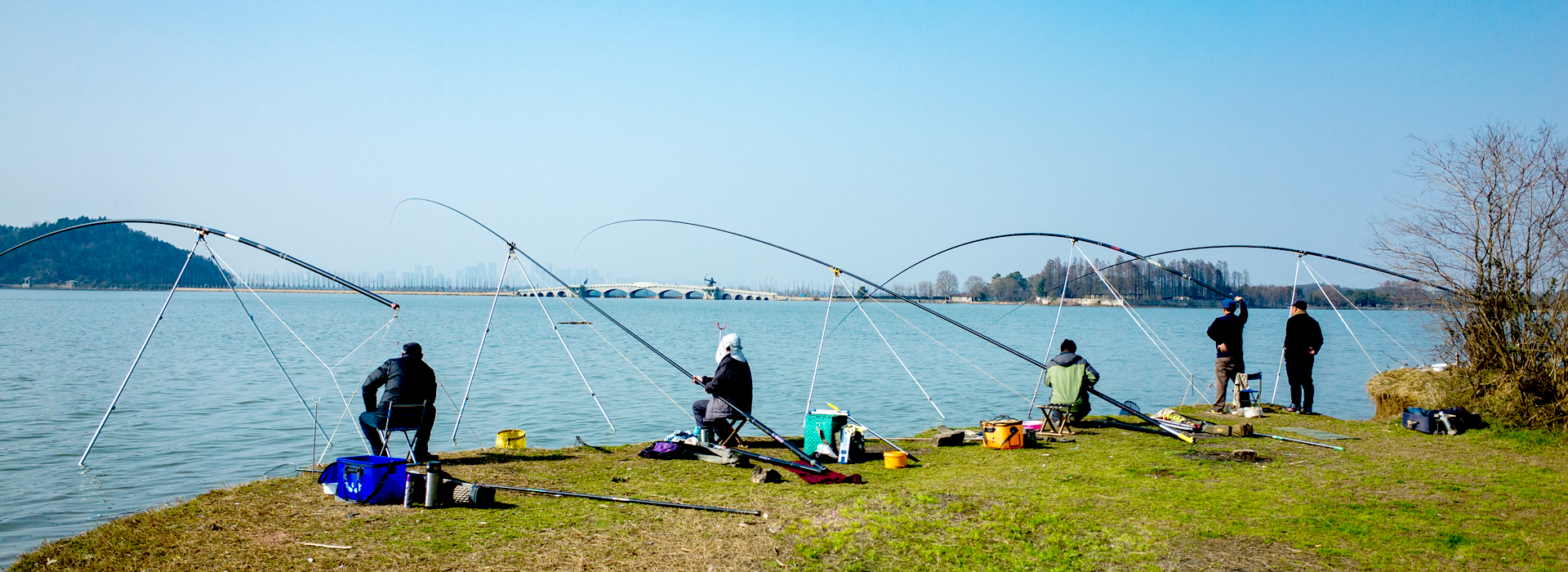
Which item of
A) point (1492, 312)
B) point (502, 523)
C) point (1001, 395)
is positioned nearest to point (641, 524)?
point (502, 523)

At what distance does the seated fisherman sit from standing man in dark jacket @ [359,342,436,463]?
2883 millimetres

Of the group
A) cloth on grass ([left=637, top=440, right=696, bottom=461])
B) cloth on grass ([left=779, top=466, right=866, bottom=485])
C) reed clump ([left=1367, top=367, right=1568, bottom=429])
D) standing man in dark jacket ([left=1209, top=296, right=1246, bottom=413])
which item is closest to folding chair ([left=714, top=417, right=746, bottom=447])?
cloth on grass ([left=637, top=440, right=696, bottom=461])

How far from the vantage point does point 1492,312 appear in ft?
35.8

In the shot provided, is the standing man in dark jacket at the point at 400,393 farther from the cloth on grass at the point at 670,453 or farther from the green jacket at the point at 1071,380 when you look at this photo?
the green jacket at the point at 1071,380

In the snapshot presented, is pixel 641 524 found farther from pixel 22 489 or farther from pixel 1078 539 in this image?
pixel 22 489

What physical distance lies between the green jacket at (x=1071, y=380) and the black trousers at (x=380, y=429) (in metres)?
7.82

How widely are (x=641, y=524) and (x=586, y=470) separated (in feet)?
8.59

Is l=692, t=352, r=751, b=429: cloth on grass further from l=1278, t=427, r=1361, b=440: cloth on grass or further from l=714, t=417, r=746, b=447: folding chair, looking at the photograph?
l=1278, t=427, r=1361, b=440: cloth on grass

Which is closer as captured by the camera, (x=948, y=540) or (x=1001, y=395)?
(x=948, y=540)

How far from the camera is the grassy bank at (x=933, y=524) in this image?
18.3 ft

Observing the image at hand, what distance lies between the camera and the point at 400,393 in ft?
28.4

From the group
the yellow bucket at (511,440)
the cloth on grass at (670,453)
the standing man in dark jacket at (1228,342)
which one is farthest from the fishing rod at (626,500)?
the standing man in dark jacket at (1228,342)

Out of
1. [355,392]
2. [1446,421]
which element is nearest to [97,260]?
[355,392]

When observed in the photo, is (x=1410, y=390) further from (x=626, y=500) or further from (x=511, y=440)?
(x=511, y=440)
